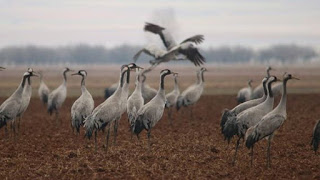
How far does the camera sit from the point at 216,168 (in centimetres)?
1033

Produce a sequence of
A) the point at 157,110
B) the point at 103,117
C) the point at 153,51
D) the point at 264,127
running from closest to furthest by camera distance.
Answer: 1. the point at 264,127
2. the point at 103,117
3. the point at 157,110
4. the point at 153,51

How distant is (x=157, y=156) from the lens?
11.7 metres

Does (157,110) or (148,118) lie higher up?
(157,110)

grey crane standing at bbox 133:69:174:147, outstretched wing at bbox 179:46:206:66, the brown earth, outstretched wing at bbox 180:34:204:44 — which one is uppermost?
outstretched wing at bbox 180:34:204:44

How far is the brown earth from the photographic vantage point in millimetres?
9797

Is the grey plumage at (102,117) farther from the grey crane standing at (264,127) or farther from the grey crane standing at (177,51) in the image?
the grey crane standing at (177,51)

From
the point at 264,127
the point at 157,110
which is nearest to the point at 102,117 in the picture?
the point at 157,110

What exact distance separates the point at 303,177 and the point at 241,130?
82.1 inches

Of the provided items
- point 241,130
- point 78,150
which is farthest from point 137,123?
point 241,130

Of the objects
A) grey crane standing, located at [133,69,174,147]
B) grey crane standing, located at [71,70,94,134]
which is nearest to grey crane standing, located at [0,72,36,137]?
grey crane standing, located at [71,70,94,134]

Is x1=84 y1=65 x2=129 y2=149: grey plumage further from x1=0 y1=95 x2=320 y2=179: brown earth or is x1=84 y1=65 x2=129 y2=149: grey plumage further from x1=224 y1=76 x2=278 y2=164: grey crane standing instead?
x1=224 y1=76 x2=278 y2=164: grey crane standing

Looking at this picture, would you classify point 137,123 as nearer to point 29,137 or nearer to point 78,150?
point 78,150

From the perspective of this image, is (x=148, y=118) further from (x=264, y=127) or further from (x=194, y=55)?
(x=194, y=55)

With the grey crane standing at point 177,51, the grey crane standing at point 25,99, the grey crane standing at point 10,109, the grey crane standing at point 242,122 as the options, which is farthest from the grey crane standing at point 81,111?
the grey crane standing at point 242,122
